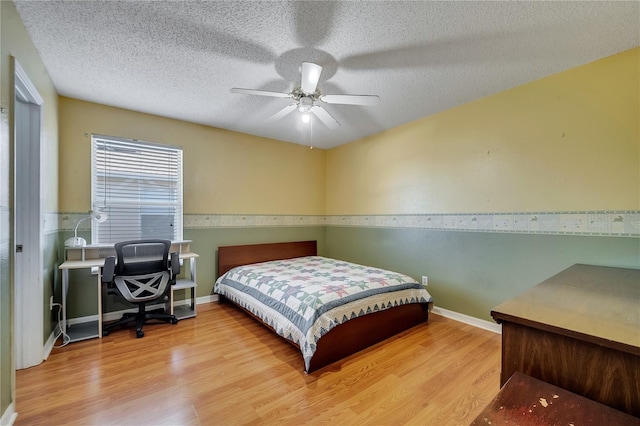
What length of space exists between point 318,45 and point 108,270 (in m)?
2.75

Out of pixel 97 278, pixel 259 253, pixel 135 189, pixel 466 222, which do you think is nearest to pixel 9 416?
pixel 97 278

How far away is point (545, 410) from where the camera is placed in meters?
0.81

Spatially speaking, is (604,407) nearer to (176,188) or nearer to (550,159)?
(550,159)

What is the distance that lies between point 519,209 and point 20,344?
14.5ft

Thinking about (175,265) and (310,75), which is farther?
(175,265)

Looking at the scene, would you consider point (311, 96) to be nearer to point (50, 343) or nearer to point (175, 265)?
point (175, 265)

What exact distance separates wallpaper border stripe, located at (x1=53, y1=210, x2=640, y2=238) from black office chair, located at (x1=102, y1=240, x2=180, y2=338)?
0.62 meters

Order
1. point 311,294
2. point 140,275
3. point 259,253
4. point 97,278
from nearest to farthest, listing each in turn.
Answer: point 311,294, point 140,275, point 97,278, point 259,253

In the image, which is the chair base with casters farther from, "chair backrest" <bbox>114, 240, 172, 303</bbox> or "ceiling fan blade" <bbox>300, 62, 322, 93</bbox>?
"ceiling fan blade" <bbox>300, 62, 322, 93</bbox>

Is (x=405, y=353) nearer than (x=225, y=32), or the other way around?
(x=225, y=32)

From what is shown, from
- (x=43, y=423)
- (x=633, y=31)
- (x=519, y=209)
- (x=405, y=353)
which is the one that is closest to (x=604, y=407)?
(x=405, y=353)

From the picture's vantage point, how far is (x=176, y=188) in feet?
11.4

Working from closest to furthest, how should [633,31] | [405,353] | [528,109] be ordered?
[633,31] → [405,353] → [528,109]

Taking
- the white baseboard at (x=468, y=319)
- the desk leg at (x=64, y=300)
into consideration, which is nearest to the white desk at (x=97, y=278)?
the desk leg at (x=64, y=300)
